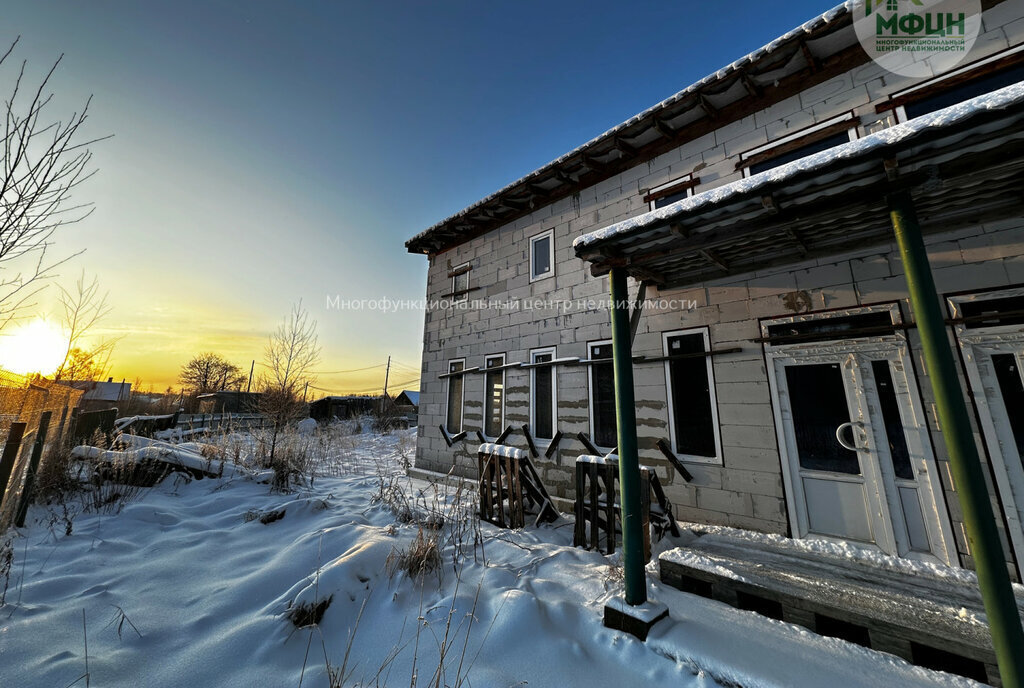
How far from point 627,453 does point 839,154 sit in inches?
97.3

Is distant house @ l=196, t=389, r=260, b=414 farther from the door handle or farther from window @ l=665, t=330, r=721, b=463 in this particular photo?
the door handle

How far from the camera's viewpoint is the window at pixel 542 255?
282 inches

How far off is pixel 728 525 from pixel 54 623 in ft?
20.4

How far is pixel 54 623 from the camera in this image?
8.26ft

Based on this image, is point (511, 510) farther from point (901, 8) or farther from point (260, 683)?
point (901, 8)

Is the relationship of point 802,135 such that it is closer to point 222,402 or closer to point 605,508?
point 605,508

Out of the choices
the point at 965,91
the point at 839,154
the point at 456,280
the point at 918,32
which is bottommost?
the point at 839,154

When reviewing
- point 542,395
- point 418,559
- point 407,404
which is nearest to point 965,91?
point 542,395

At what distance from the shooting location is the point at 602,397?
6020 mm

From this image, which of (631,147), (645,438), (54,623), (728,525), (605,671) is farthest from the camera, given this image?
(631,147)

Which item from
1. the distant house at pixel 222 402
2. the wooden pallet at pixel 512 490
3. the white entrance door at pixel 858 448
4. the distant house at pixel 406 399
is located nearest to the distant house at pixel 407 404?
the distant house at pixel 406 399

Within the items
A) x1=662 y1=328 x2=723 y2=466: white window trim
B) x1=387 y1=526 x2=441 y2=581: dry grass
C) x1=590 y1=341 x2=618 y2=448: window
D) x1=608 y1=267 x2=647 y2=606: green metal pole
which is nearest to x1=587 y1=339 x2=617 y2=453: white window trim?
x1=590 y1=341 x2=618 y2=448: window

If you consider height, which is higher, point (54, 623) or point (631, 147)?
point (631, 147)

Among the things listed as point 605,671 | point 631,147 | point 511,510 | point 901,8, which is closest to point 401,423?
point 511,510
